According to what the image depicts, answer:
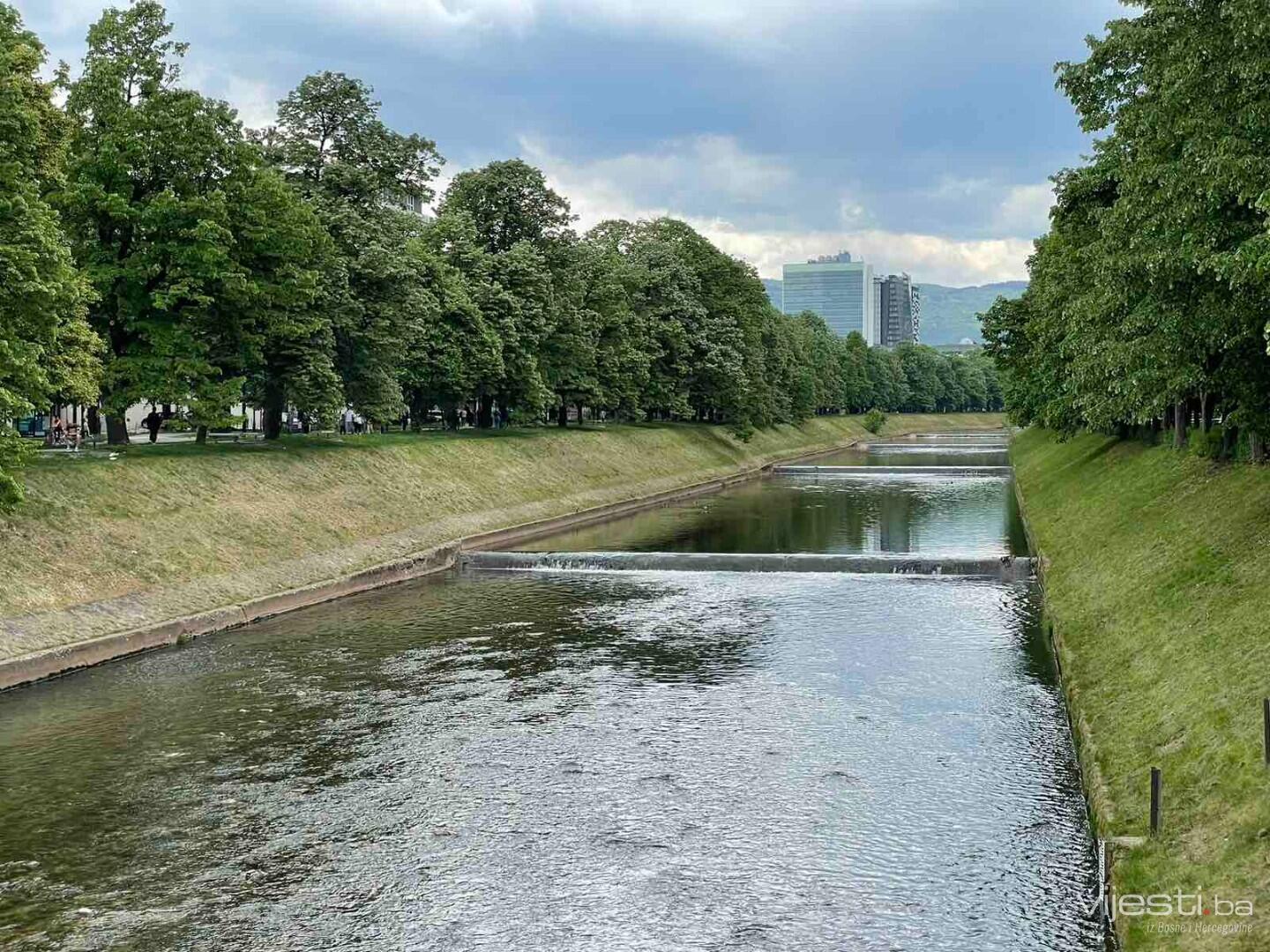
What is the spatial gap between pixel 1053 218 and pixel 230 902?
38741 mm

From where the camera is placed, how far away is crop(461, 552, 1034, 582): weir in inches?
1778

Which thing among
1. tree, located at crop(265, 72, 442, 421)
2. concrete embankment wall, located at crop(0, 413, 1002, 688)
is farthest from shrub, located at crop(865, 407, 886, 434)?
tree, located at crop(265, 72, 442, 421)

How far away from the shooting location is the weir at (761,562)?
45.2m

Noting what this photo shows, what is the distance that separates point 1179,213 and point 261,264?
4104 centimetres

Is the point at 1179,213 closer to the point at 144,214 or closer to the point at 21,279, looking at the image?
the point at 21,279

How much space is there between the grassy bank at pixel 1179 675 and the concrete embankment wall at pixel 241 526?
26.8 metres

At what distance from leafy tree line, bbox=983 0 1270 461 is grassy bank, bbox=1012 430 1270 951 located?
3691mm

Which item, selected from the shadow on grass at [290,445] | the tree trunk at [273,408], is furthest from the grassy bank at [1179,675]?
the tree trunk at [273,408]

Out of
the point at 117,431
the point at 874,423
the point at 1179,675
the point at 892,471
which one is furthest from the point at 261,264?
the point at 874,423

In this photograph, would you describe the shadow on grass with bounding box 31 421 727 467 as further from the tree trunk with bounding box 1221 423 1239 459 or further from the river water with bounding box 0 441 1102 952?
the tree trunk with bounding box 1221 423 1239 459

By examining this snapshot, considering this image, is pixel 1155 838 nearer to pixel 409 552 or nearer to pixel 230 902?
pixel 230 902

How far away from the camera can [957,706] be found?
26188mm

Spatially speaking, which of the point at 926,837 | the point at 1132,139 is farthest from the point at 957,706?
the point at 1132,139

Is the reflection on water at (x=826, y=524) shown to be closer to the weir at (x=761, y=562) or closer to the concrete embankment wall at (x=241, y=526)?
the weir at (x=761, y=562)
